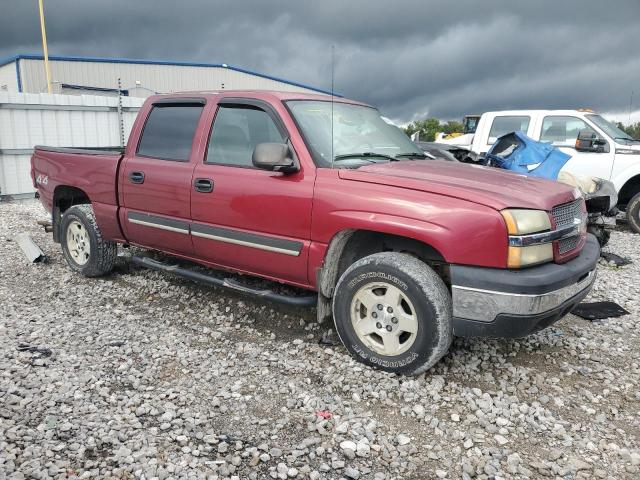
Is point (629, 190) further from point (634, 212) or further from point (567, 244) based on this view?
point (567, 244)

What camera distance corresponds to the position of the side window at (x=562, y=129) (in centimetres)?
880

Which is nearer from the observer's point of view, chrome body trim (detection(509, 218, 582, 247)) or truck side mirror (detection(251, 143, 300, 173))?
chrome body trim (detection(509, 218, 582, 247))

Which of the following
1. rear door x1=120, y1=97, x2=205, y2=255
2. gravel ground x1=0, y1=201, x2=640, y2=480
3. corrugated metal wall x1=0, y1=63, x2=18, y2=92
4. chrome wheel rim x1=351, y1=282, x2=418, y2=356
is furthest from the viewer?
corrugated metal wall x1=0, y1=63, x2=18, y2=92

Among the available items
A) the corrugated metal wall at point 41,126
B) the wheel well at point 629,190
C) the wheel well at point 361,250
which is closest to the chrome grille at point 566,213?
the wheel well at point 361,250

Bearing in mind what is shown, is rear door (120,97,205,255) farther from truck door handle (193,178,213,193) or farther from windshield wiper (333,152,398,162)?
windshield wiper (333,152,398,162)

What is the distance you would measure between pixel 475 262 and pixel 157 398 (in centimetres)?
210

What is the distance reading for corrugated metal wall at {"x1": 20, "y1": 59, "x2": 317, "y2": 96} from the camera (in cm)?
2416

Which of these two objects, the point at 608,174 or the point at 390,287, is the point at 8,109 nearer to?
the point at 390,287

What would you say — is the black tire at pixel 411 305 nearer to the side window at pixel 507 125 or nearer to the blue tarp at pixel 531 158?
the blue tarp at pixel 531 158

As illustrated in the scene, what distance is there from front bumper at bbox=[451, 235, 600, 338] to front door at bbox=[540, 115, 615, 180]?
633 centimetres

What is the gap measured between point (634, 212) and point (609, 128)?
1.54 meters

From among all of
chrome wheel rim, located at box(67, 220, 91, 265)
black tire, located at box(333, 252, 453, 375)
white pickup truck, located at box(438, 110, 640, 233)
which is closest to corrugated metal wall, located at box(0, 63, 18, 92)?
chrome wheel rim, located at box(67, 220, 91, 265)

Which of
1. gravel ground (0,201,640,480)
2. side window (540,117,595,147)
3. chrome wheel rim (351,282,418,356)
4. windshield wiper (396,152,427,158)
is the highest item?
side window (540,117,595,147)

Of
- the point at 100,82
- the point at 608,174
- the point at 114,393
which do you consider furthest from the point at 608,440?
the point at 100,82
